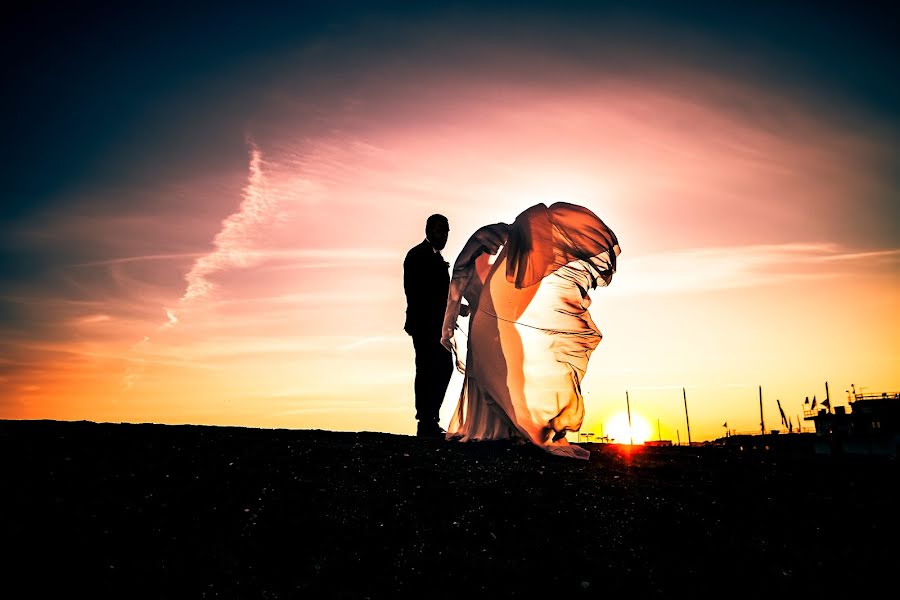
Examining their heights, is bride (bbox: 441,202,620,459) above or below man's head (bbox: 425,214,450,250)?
below

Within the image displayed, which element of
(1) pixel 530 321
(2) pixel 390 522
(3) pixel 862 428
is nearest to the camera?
(2) pixel 390 522

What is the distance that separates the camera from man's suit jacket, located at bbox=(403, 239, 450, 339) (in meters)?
9.62

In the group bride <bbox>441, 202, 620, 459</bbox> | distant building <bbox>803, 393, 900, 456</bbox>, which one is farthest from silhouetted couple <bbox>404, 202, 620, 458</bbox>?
distant building <bbox>803, 393, 900, 456</bbox>

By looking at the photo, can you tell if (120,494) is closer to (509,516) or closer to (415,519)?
(415,519)

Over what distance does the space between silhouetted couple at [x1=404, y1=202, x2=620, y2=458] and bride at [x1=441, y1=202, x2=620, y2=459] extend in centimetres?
1

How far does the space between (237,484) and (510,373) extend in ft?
12.2

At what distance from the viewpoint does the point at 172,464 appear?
630 centimetres

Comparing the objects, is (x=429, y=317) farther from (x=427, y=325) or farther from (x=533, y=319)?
(x=533, y=319)

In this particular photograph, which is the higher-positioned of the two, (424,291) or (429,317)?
(424,291)

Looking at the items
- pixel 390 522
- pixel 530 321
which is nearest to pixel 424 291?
pixel 530 321

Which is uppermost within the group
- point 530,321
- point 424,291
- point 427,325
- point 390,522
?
point 424,291

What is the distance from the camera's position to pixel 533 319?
28.0 feet

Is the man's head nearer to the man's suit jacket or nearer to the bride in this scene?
the man's suit jacket

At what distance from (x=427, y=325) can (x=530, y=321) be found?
1.74 metres
